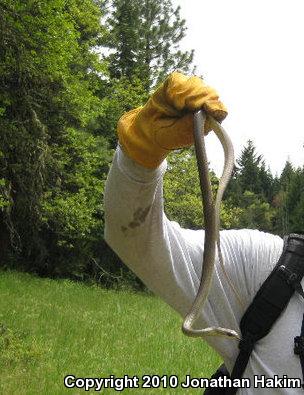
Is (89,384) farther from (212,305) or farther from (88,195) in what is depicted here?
(88,195)

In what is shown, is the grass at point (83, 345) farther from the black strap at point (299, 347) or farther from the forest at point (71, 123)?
the black strap at point (299, 347)

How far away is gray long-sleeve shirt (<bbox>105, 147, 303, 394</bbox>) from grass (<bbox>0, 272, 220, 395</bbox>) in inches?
164

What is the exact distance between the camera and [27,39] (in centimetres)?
938

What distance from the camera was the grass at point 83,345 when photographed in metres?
6.50

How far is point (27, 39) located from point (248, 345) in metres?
8.45

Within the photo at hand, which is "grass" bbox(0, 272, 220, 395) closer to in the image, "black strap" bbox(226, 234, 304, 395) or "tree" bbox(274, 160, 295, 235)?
"black strap" bbox(226, 234, 304, 395)

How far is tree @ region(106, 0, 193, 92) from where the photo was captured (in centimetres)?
2580

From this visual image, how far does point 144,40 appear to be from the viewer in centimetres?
2664

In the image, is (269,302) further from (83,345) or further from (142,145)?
(83,345)

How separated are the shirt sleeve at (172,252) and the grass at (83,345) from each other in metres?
4.16

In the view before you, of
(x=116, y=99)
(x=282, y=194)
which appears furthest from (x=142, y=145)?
(x=282, y=194)

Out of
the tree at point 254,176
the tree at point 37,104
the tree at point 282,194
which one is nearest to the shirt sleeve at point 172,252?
the tree at point 37,104

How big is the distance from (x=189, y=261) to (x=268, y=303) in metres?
0.33

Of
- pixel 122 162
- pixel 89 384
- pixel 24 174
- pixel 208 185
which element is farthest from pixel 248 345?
pixel 24 174
